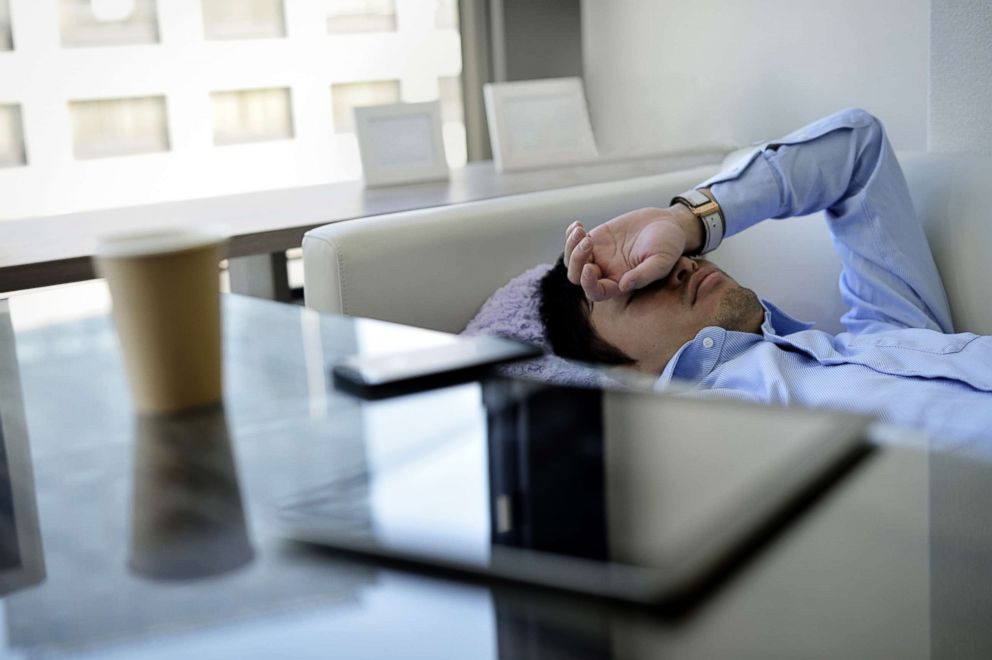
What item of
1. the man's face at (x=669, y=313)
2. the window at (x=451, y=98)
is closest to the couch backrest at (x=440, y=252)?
the man's face at (x=669, y=313)

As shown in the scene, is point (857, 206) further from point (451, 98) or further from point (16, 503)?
point (451, 98)

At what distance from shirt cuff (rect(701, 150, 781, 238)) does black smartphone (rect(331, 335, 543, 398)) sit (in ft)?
2.87

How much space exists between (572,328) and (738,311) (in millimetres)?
225

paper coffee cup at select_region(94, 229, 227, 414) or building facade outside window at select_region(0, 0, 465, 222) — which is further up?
building facade outside window at select_region(0, 0, 465, 222)

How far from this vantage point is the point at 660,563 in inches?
15.4

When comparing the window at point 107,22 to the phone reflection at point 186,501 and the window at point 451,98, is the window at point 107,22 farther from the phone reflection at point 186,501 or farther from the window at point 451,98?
the phone reflection at point 186,501

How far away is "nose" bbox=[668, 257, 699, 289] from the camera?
1.45 meters

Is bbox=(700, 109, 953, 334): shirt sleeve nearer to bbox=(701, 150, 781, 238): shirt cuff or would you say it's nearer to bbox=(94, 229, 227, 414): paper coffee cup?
bbox=(701, 150, 781, 238): shirt cuff

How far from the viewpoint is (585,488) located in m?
0.47

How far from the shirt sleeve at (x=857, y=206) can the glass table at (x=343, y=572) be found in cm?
103

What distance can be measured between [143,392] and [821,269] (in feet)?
4.24

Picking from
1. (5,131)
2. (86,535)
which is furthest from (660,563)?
(5,131)

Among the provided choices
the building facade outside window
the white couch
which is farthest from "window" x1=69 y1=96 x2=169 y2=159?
the white couch

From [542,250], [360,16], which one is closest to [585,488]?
[542,250]
